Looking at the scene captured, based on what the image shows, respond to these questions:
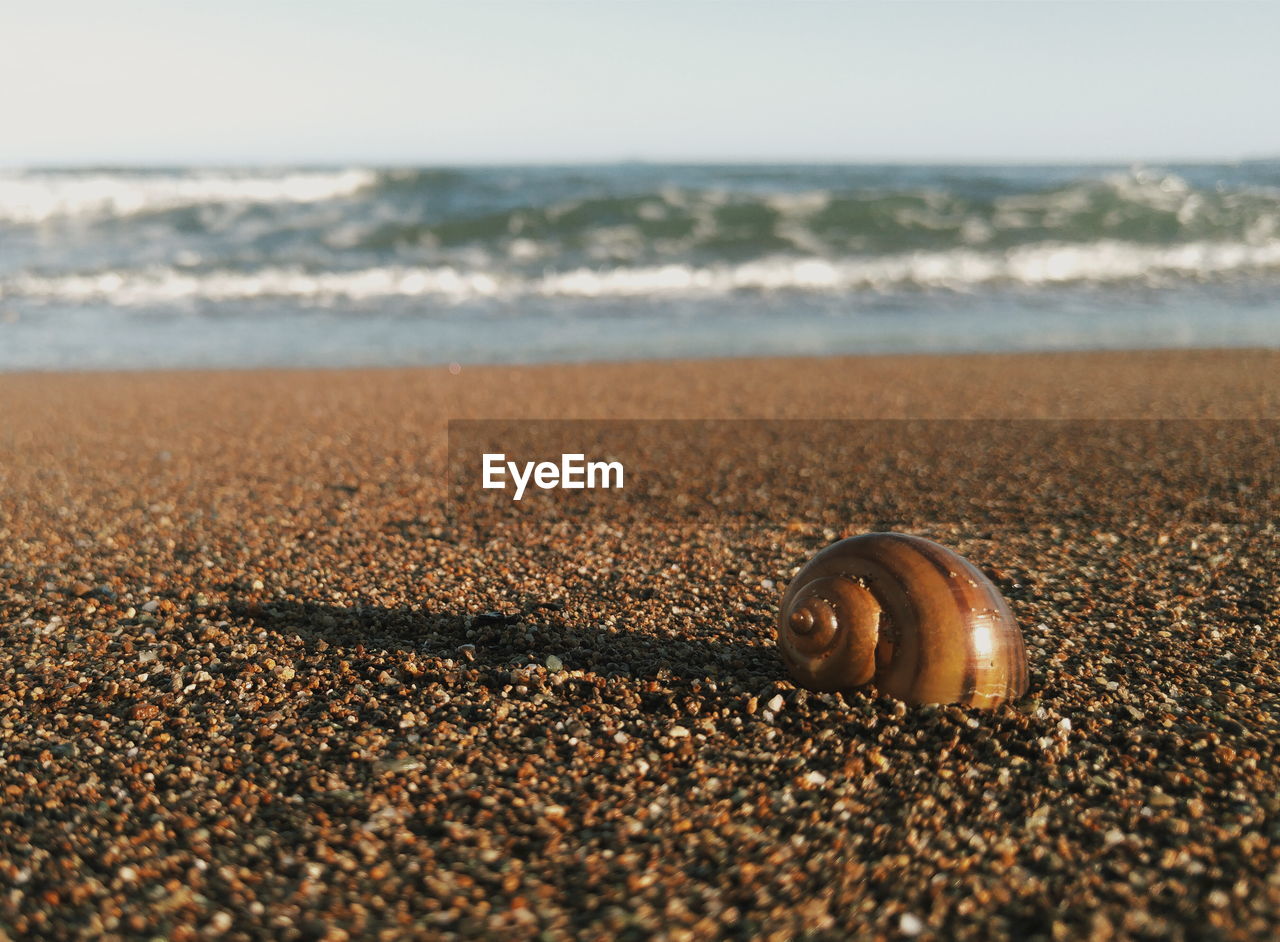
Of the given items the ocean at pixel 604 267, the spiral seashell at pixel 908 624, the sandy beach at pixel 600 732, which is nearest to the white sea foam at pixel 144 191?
the ocean at pixel 604 267

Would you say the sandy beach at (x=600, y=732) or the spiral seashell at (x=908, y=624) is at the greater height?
the spiral seashell at (x=908, y=624)

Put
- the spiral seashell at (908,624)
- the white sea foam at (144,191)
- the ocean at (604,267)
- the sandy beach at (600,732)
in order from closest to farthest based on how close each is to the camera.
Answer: the sandy beach at (600,732) → the spiral seashell at (908,624) → the ocean at (604,267) → the white sea foam at (144,191)

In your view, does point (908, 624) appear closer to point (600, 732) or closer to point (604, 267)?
point (600, 732)

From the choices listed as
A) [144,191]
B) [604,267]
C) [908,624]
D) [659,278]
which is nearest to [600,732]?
[908,624]

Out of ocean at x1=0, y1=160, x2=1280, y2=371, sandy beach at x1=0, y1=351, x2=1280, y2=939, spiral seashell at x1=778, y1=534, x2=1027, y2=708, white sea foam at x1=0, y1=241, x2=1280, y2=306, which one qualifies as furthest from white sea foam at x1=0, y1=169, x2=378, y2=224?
spiral seashell at x1=778, y1=534, x2=1027, y2=708

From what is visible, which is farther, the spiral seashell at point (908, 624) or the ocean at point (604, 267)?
the ocean at point (604, 267)

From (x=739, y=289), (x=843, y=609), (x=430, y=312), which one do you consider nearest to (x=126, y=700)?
(x=843, y=609)

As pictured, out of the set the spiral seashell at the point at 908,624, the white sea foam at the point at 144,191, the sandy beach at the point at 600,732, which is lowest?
the sandy beach at the point at 600,732

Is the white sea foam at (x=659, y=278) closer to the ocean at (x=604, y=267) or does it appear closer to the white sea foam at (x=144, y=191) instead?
the ocean at (x=604, y=267)
